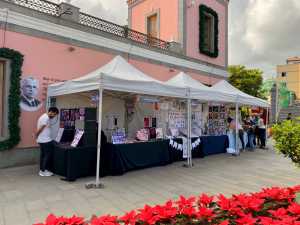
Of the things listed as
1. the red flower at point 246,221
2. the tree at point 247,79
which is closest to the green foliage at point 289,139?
the red flower at point 246,221

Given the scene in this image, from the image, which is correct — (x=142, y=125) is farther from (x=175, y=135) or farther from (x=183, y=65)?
(x=183, y=65)

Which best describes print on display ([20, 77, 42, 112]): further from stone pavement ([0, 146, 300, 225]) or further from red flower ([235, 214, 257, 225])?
red flower ([235, 214, 257, 225])

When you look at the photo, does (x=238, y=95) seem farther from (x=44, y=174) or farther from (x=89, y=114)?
(x=44, y=174)

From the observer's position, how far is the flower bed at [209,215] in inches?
78.4

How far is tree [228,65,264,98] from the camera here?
77.9 ft

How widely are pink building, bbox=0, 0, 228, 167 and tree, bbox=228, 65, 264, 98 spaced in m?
12.1

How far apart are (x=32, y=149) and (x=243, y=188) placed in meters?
5.30

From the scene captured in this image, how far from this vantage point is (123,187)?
5.15 metres

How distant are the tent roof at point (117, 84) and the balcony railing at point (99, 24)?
2.31 metres

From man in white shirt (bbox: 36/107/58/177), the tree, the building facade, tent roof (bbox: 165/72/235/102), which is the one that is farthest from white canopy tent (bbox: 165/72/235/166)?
the building facade

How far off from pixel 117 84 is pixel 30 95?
2.94 m

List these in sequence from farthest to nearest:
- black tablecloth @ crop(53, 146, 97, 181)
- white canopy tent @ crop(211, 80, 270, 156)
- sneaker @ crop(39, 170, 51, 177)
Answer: white canopy tent @ crop(211, 80, 270, 156) < sneaker @ crop(39, 170, 51, 177) < black tablecloth @ crop(53, 146, 97, 181)

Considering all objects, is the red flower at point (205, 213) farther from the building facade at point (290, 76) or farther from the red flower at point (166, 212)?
the building facade at point (290, 76)

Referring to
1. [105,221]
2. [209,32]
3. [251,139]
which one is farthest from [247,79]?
[105,221]
